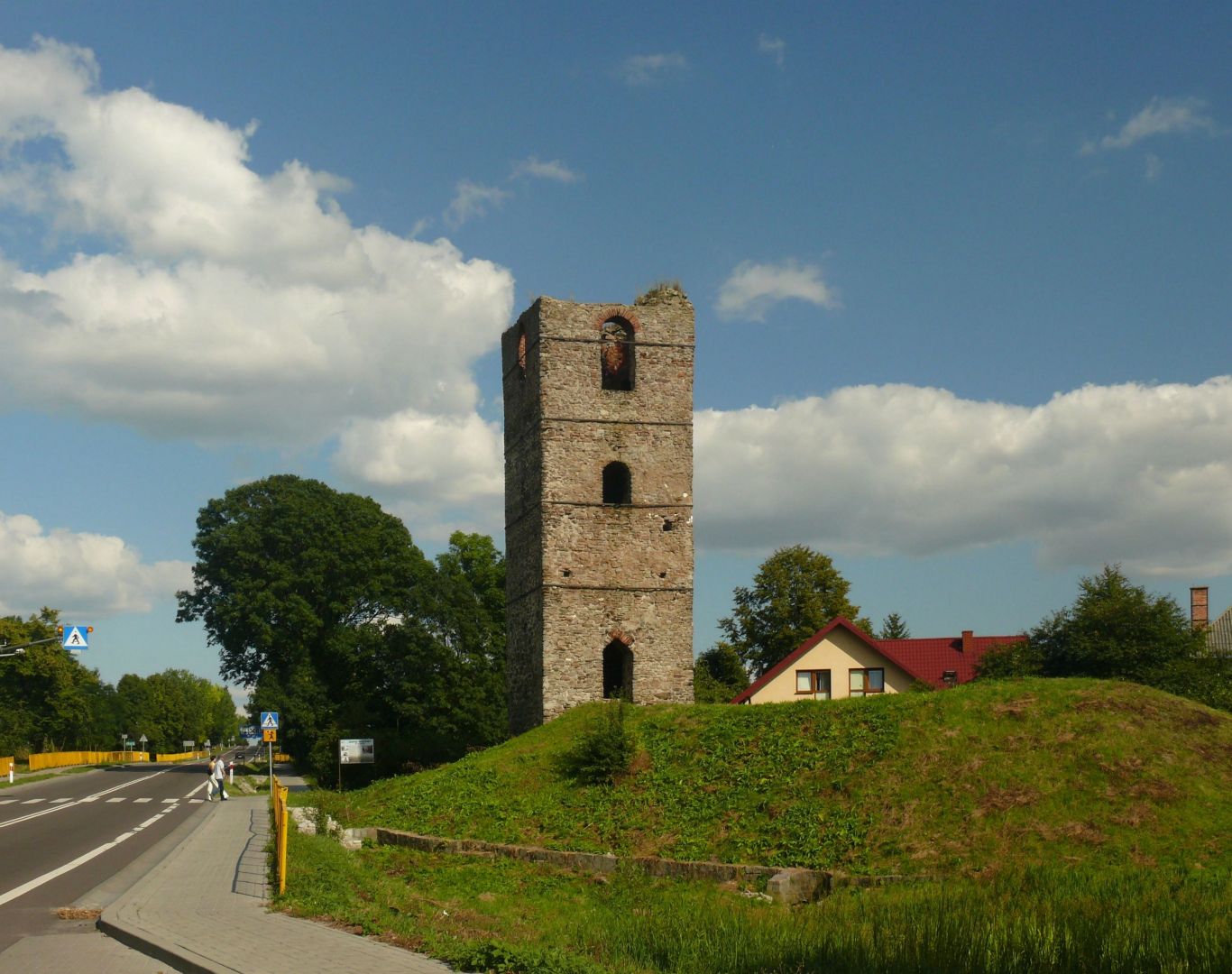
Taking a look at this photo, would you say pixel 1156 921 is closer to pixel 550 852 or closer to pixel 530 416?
pixel 550 852

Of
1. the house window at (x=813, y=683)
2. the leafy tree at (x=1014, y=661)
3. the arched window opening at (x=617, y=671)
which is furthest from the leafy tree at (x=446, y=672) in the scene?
the leafy tree at (x=1014, y=661)

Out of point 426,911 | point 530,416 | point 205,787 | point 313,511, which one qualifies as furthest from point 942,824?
point 313,511

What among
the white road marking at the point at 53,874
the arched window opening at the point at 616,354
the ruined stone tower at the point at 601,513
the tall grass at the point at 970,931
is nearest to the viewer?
the tall grass at the point at 970,931

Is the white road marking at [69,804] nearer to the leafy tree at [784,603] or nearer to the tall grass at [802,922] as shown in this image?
the tall grass at [802,922]

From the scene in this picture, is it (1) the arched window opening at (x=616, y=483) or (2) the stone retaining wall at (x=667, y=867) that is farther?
(1) the arched window opening at (x=616, y=483)

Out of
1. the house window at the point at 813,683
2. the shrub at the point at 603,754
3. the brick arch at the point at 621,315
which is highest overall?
the brick arch at the point at 621,315

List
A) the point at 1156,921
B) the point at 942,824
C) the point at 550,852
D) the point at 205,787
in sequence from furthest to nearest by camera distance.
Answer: the point at 205,787
the point at 550,852
the point at 942,824
the point at 1156,921

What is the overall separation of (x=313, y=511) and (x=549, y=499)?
83.2 ft

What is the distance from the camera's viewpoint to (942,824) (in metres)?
19.0

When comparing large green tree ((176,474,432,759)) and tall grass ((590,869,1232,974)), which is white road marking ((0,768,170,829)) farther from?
tall grass ((590,869,1232,974))

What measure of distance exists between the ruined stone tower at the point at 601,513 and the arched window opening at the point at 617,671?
0.09 m

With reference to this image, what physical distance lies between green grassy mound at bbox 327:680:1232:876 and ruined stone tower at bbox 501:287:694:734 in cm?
545

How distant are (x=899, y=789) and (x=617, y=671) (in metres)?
15.1

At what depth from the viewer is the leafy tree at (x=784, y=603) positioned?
54.7 metres
